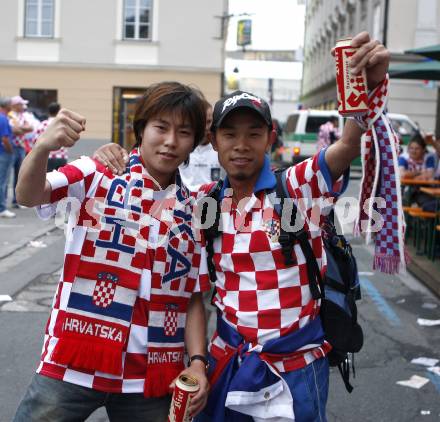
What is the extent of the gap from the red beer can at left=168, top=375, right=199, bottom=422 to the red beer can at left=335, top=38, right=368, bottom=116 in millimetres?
944

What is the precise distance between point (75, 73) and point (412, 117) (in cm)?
1311

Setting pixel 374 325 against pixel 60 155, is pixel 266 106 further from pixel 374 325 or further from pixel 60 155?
pixel 60 155

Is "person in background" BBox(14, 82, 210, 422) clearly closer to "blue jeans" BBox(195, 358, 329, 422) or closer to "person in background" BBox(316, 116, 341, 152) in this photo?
"blue jeans" BBox(195, 358, 329, 422)

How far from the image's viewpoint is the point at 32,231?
10461mm

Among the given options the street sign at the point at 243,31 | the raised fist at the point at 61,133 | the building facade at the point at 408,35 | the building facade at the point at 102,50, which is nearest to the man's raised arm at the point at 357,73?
the raised fist at the point at 61,133

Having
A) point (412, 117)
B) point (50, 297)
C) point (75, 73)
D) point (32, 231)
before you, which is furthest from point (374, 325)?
point (412, 117)

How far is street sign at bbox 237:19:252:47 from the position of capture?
2831 cm

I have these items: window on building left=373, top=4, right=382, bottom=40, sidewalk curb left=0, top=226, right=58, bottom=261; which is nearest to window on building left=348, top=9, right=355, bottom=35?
window on building left=373, top=4, right=382, bottom=40

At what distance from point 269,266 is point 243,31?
27.2 metres

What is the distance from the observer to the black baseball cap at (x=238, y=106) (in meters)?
2.25

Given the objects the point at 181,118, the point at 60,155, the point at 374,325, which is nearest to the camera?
the point at 181,118

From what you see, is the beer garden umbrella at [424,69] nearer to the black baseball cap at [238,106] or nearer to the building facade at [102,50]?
the black baseball cap at [238,106]

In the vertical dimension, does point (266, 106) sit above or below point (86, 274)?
above

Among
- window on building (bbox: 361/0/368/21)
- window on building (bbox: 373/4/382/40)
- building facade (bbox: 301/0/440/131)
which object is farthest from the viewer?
window on building (bbox: 361/0/368/21)
